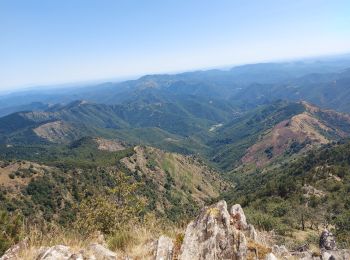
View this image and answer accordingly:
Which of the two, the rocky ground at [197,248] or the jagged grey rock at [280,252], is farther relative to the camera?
the jagged grey rock at [280,252]

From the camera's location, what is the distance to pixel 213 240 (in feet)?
37.5

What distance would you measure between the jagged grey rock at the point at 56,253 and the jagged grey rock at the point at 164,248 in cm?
261

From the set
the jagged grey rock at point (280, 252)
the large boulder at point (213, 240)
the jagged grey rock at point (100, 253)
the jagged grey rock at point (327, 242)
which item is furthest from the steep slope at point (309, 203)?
the jagged grey rock at point (100, 253)

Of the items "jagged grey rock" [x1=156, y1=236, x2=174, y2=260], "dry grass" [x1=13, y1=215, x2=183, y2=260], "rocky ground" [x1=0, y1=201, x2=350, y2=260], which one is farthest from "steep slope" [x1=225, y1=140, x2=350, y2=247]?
"jagged grey rock" [x1=156, y1=236, x2=174, y2=260]

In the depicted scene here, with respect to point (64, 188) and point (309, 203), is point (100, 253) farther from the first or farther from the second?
point (64, 188)

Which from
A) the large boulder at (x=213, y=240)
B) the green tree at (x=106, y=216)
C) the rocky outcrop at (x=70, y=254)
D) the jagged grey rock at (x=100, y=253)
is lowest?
the green tree at (x=106, y=216)

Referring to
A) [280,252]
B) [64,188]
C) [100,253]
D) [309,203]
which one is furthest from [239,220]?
[64,188]

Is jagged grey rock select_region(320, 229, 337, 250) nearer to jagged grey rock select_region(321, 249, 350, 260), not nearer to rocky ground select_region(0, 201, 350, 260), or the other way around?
jagged grey rock select_region(321, 249, 350, 260)

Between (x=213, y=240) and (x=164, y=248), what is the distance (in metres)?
1.57

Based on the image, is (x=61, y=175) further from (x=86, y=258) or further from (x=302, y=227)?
(x=86, y=258)

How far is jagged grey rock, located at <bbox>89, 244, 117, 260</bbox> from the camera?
10.4m

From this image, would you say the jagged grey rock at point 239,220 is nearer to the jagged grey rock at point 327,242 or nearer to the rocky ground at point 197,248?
the rocky ground at point 197,248

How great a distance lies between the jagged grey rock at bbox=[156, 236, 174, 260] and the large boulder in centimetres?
35

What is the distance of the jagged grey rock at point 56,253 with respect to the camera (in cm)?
1000
